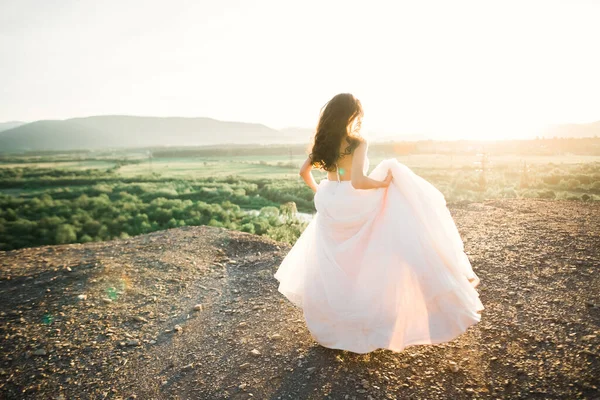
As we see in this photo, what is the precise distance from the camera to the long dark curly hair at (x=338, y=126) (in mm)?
4000

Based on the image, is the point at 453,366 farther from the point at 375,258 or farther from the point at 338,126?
the point at 338,126

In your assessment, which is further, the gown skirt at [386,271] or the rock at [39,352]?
the rock at [39,352]

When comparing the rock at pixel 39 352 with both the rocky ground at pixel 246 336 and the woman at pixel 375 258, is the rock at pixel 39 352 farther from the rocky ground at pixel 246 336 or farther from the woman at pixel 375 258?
the woman at pixel 375 258

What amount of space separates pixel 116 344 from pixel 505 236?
9231mm

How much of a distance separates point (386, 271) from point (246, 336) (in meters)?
2.42

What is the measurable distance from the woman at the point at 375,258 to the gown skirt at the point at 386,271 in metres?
0.01

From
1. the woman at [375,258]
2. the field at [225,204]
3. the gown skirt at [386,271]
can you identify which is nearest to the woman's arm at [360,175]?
the woman at [375,258]

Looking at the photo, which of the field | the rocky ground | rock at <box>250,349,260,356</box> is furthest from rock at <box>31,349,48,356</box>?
the field

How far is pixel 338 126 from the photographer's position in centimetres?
401

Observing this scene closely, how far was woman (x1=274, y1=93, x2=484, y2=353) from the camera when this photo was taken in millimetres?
3678

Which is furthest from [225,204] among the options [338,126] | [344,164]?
[338,126]

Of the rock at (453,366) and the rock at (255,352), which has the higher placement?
the rock at (453,366)

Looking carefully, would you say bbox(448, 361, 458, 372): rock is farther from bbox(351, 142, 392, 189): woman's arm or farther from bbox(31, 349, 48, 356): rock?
bbox(31, 349, 48, 356): rock

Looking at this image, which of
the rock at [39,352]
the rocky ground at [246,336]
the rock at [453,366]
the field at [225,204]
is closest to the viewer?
the rocky ground at [246,336]
